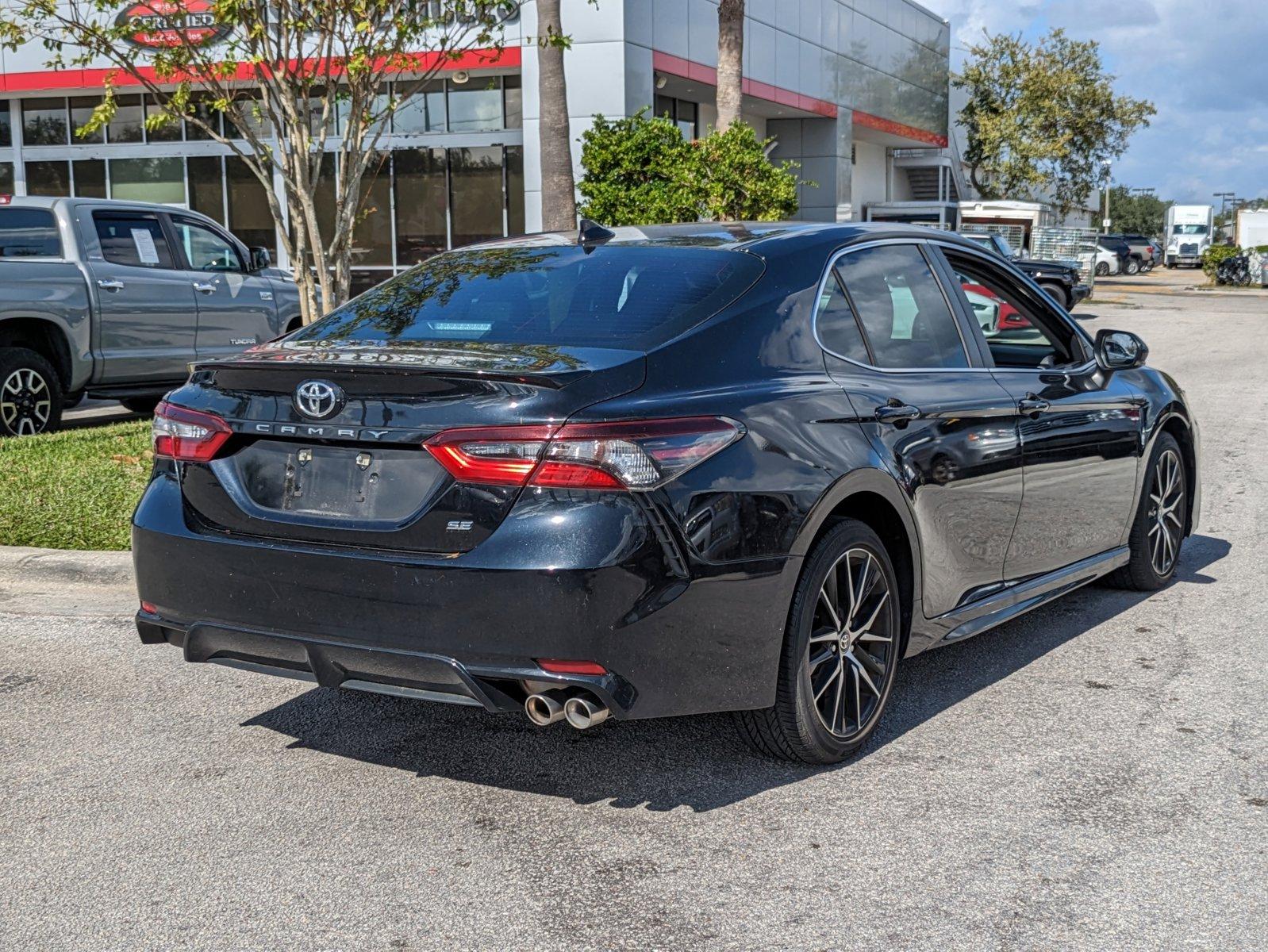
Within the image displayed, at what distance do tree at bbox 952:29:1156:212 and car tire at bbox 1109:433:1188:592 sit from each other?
47509mm

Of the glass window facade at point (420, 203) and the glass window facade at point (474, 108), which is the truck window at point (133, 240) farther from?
the glass window facade at point (474, 108)

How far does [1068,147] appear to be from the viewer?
54344mm

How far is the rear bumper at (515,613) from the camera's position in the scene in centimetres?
374

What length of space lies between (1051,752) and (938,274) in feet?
5.94

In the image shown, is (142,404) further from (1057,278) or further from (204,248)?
(1057,278)

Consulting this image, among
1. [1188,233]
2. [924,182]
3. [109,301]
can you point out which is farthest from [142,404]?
[1188,233]

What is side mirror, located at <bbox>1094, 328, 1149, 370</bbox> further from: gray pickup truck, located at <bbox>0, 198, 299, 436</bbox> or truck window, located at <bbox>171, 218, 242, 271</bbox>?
truck window, located at <bbox>171, 218, 242, 271</bbox>

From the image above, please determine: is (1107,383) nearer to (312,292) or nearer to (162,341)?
(312,292)

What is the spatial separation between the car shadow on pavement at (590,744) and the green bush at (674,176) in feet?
44.8

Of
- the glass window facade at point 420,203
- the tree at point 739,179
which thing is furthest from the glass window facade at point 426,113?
the tree at point 739,179

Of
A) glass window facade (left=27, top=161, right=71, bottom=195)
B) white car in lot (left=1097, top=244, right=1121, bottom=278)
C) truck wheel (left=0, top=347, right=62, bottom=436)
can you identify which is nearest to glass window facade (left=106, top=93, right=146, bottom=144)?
glass window facade (left=27, top=161, right=71, bottom=195)

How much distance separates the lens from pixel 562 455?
12.3 feet

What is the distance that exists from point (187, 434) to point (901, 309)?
244 centimetres

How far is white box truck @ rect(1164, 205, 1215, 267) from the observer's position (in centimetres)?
8012
